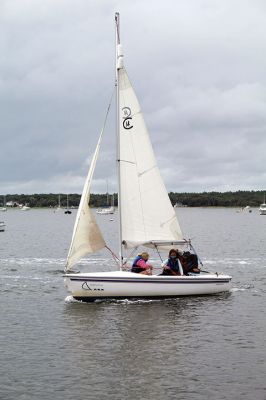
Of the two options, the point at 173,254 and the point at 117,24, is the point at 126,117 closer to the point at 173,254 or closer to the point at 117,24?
the point at 117,24

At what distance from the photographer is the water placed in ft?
59.4

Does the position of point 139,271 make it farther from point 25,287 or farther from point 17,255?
point 17,255

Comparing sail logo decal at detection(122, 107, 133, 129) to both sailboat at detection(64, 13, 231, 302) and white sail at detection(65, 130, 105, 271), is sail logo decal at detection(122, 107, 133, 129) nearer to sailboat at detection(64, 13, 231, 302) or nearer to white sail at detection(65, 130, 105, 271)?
sailboat at detection(64, 13, 231, 302)

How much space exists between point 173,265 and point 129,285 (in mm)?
2734

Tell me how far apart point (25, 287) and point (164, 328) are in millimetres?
14762

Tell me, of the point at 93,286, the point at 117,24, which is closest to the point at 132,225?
the point at 93,286

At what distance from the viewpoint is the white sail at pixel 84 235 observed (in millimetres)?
30625

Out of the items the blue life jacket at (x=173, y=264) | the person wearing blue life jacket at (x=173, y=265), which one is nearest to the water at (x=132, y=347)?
the person wearing blue life jacket at (x=173, y=265)

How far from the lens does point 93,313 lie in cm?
2881

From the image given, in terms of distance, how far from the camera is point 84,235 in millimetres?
30922

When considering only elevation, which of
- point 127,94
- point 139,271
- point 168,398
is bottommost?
point 168,398

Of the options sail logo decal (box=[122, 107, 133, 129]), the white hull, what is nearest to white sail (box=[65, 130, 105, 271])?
the white hull

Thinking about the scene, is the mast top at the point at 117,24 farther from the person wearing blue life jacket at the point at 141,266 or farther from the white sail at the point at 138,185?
the person wearing blue life jacket at the point at 141,266

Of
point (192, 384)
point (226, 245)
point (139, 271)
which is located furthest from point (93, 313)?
point (226, 245)
